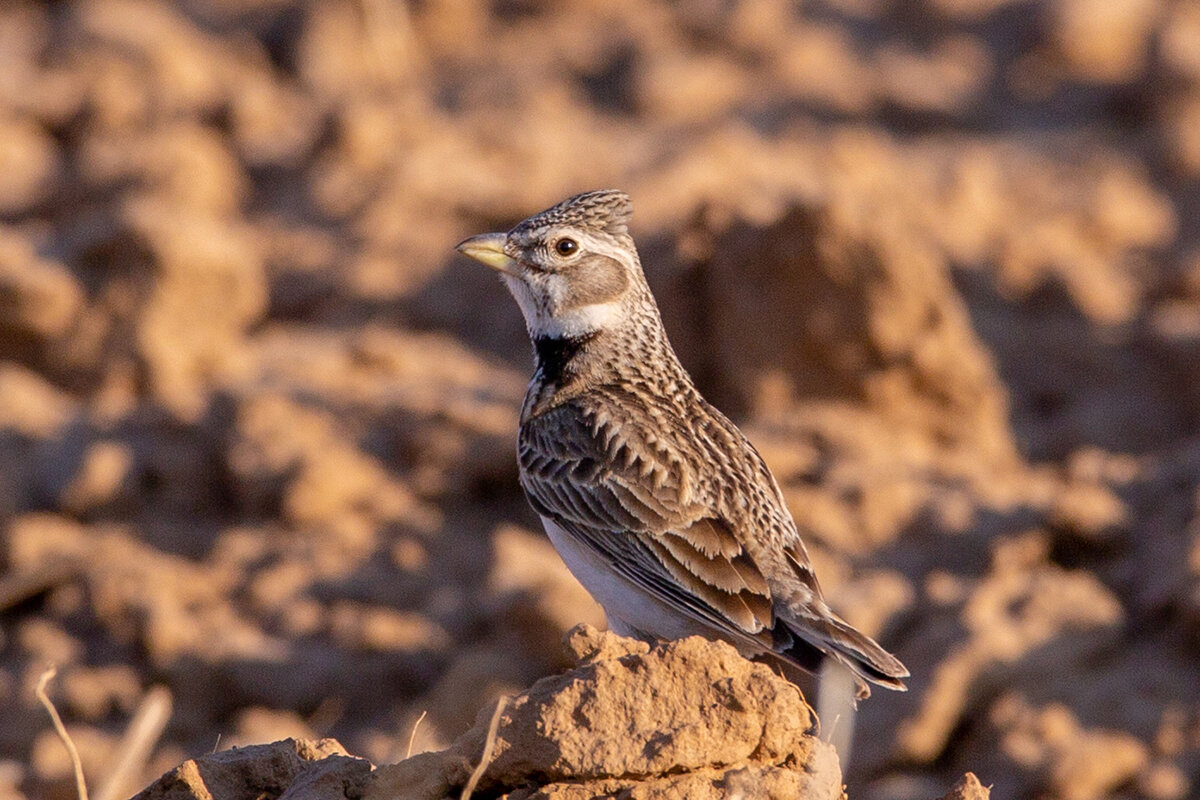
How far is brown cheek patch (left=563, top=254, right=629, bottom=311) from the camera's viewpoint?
22.4 feet

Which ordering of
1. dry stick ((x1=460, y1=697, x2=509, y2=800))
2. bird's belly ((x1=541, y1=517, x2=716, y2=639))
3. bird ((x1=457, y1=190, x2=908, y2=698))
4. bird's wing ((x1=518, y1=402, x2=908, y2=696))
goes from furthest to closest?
bird's belly ((x1=541, y1=517, x2=716, y2=639)) → bird ((x1=457, y1=190, x2=908, y2=698)) → bird's wing ((x1=518, y1=402, x2=908, y2=696)) → dry stick ((x1=460, y1=697, x2=509, y2=800))

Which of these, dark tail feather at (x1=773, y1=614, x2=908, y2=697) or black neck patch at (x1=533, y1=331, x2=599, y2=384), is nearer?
dark tail feather at (x1=773, y1=614, x2=908, y2=697)

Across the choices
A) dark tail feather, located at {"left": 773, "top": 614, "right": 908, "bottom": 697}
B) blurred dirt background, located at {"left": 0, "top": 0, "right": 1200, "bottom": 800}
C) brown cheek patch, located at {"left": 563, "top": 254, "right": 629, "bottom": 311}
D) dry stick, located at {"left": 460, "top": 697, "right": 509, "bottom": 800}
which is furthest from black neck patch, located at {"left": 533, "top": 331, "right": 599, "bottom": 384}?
dry stick, located at {"left": 460, "top": 697, "right": 509, "bottom": 800}

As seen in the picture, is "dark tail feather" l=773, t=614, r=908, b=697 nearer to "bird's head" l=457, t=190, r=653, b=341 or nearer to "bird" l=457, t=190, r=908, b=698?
"bird" l=457, t=190, r=908, b=698

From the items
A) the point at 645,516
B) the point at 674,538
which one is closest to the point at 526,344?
the point at 645,516

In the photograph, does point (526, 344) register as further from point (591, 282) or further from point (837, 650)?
point (837, 650)

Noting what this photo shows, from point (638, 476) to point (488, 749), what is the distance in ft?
7.19

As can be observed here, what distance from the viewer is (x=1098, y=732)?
7.88 meters

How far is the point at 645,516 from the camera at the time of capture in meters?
6.14

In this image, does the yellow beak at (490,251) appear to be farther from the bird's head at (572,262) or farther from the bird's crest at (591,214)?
the bird's crest at (591,214)

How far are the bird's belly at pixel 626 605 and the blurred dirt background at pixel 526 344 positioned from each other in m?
0.88

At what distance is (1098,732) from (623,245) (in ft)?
10.1

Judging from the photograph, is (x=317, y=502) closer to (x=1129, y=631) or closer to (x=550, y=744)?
(x=1129, y=631)

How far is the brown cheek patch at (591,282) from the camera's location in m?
6.83
